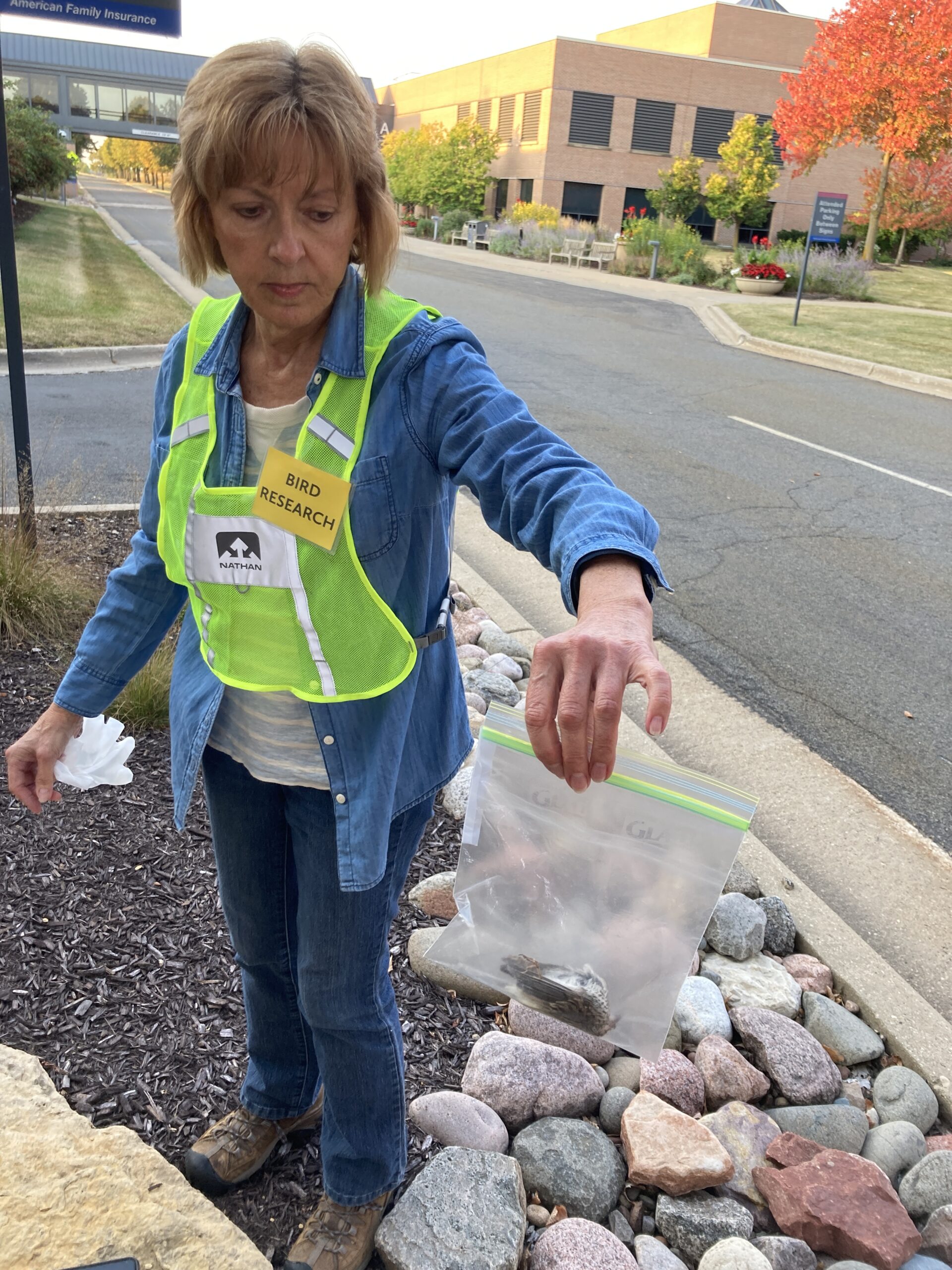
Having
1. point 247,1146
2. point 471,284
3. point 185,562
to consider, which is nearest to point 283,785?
point 185,562

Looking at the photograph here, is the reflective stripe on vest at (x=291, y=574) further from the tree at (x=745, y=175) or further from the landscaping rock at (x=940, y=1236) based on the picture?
the tree at (x=745, y=175)

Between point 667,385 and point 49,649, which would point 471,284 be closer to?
point 667,385

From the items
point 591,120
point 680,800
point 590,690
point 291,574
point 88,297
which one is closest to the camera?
point 590,690

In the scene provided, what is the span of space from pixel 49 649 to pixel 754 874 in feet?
9.15

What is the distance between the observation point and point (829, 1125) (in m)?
2.32

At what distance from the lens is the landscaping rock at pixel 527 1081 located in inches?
89.0

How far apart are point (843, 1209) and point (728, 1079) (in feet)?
1.40

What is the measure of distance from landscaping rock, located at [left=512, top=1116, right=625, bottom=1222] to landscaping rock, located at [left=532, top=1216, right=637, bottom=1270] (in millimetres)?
82

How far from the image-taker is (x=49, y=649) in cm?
409

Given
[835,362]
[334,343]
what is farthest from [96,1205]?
[835,362]

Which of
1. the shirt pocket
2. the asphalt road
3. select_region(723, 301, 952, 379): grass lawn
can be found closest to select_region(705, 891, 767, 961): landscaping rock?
the asphalt road

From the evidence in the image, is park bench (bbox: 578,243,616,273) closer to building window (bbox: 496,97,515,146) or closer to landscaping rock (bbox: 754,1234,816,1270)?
building window (bbox: 496,97,515,146)

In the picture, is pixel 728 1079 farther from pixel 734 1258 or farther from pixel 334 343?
pixel 334 343

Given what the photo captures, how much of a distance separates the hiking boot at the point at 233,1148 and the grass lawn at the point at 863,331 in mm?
13942
